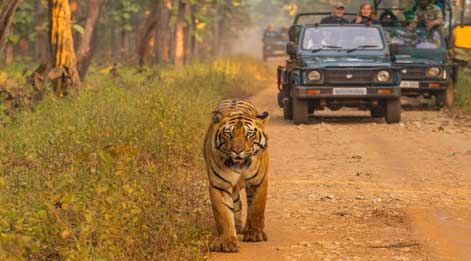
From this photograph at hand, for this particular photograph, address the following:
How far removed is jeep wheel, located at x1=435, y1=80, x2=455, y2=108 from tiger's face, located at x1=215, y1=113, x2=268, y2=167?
44.5ft

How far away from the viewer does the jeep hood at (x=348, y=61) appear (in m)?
17.0

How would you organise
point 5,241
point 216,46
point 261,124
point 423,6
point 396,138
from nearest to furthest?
point 5,241 → point 261,124 → point 396,138 → point 423,6 → point 216,46

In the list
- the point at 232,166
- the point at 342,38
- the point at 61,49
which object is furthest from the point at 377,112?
the point at 232,166

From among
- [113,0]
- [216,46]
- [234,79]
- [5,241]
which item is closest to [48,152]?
[5,241]

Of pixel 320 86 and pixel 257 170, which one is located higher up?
pixel 257 170

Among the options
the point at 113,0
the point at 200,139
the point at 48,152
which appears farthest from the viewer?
the point at 113,0

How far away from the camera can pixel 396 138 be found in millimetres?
15242

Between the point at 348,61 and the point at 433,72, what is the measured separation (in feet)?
11.3

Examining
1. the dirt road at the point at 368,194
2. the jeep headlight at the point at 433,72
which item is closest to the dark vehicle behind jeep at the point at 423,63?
the jeep headlight at the point at 433,72

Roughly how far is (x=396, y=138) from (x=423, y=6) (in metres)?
6.42

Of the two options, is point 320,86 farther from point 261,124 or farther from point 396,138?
point 261,124

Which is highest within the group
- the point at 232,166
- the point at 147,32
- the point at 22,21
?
the point at 232,166

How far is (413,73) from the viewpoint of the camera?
20109mm

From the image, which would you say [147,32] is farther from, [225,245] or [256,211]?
[225,245]
